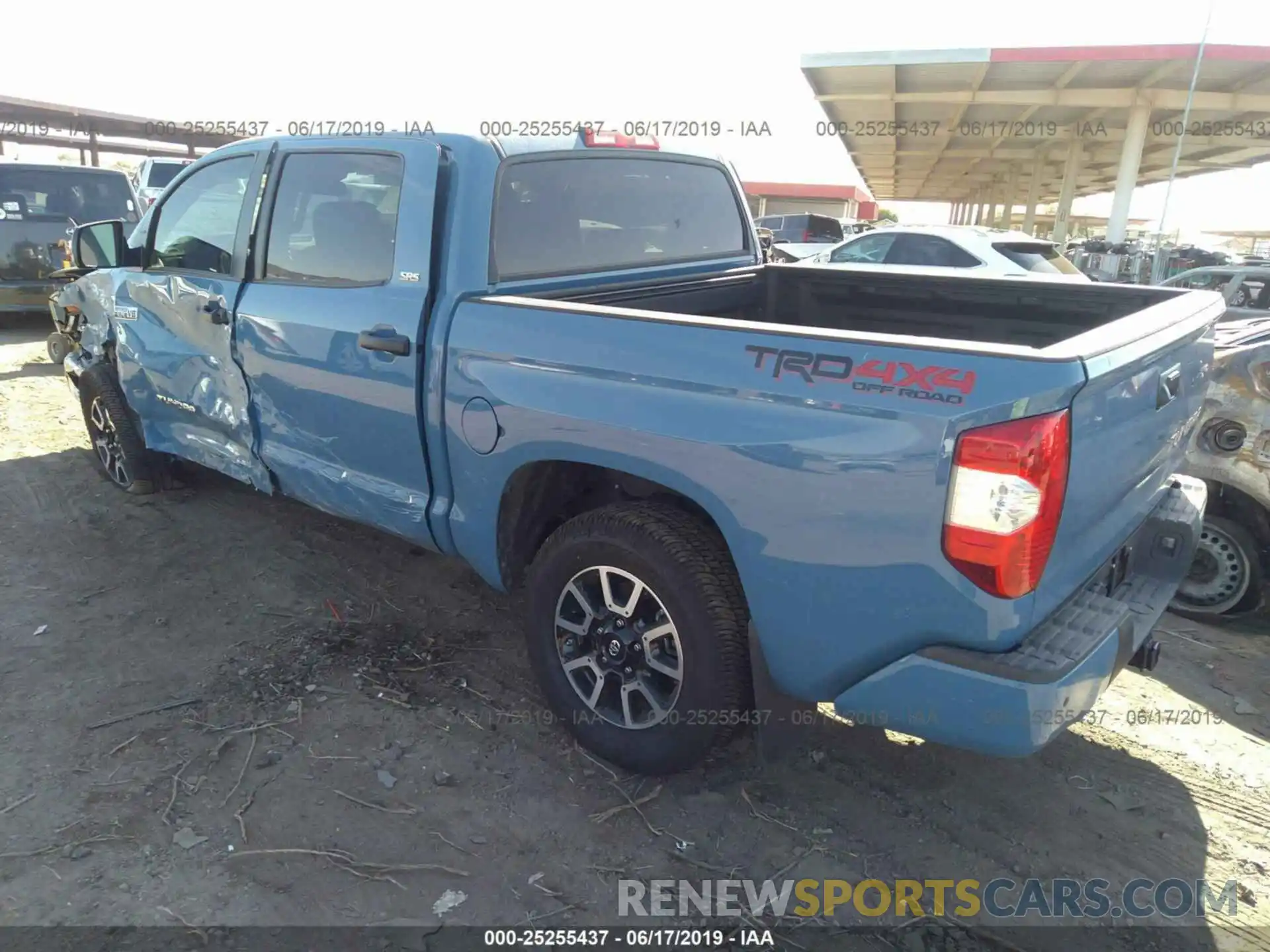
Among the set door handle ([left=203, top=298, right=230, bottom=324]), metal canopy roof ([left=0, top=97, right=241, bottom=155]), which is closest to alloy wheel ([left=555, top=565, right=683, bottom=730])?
door handle ([left=203, top=298, right=230, bottom=324])

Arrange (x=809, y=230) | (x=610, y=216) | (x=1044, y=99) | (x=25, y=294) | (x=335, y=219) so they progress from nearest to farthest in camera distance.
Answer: (x=335, y=219) → (x=610, y=216) → (x=25, y=294) → (x=1044, y=99) → (x=809, y=230)

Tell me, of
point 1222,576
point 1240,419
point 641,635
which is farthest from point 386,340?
point 1222,576

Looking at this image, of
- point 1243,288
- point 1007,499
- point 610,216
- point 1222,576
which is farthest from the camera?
point 1243,288

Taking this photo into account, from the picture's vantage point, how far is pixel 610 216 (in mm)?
3682

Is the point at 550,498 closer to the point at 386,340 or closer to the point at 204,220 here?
the point at 386,340

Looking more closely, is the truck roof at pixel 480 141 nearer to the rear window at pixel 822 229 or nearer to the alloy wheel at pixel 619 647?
the alloy wheel at pixel 619 647

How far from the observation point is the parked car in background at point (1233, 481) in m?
3.92

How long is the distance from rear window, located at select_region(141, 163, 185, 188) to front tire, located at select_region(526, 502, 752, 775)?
1646 centimetres

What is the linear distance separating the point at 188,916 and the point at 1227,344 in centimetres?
491

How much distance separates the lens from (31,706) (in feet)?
10.8

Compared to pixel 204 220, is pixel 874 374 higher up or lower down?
lower down

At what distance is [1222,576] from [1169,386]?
2.12 metres

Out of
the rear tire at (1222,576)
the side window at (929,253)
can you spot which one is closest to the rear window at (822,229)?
the side window at (929,253)

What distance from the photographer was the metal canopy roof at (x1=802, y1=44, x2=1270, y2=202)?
17.7 m
